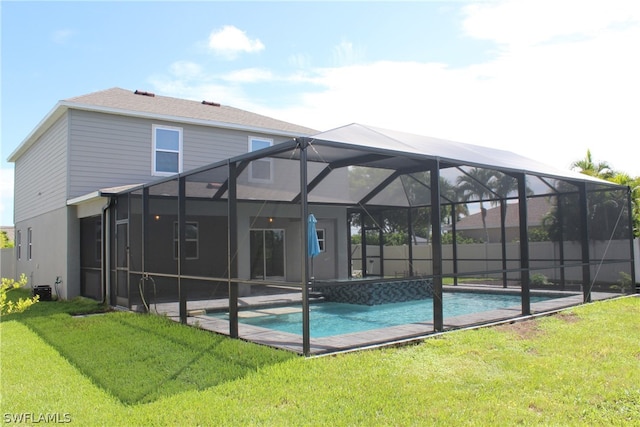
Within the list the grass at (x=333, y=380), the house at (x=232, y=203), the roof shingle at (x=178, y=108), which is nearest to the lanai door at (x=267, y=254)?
the house at (x=232, y=203)

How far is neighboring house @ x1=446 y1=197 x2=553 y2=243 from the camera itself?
1294 cm

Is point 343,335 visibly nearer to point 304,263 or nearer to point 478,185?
point 304,263

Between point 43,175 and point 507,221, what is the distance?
1339 centimetres

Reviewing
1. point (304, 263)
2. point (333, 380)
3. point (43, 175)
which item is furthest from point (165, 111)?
point (333, 380)

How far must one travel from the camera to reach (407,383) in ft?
15.5

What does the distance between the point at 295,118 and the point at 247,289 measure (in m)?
7.55

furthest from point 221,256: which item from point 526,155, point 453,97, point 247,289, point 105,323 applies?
point 526,155

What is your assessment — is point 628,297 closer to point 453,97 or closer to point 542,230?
point 542,230

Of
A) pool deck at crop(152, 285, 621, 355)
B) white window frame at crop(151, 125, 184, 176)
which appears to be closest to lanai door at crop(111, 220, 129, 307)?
pool deck at crop(152, 285, 621, 355)

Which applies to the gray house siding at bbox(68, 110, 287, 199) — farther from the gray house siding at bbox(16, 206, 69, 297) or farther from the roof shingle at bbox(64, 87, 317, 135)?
the gray house siding at bbox(16, 206, 69, 297)

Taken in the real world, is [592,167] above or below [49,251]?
above

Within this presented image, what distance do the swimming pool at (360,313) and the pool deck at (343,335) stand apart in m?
0.49

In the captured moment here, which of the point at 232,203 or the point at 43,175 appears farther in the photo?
the point at 43,175

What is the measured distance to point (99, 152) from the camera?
12664 millimetres
